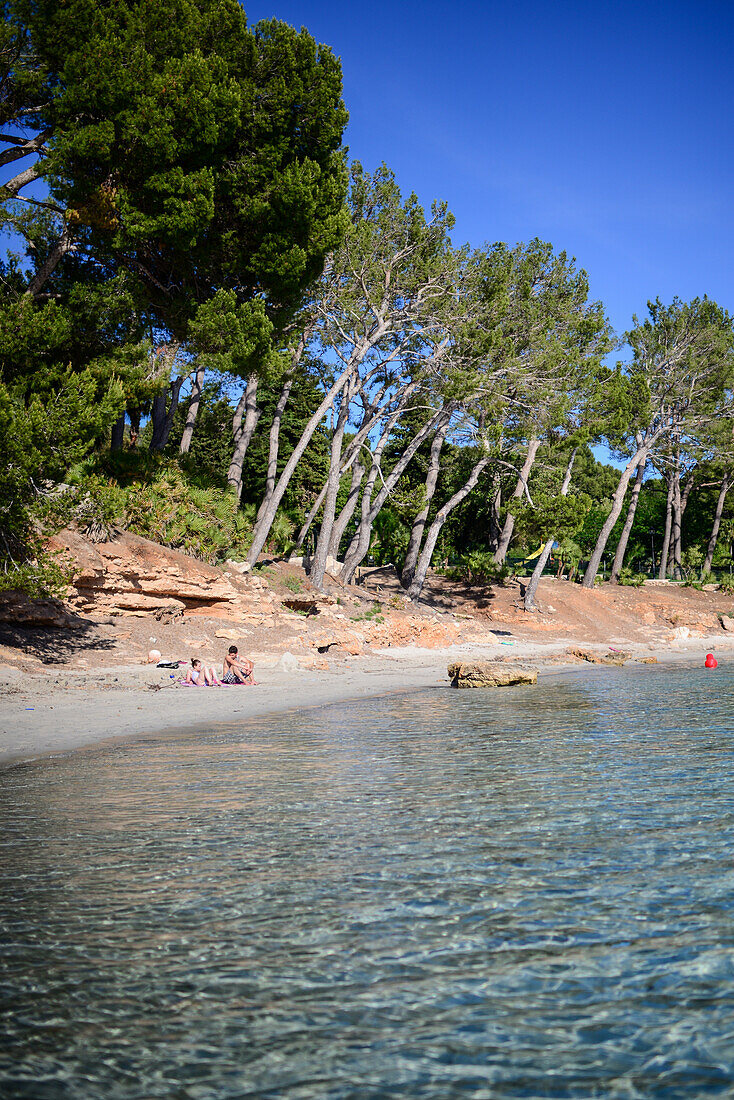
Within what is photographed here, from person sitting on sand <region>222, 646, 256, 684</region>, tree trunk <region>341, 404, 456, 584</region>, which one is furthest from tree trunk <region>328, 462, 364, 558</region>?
person sitting on sand <region>222, 646, 256, 684</region>

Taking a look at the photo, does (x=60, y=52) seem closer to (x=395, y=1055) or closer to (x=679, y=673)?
(x=395, y=1055)

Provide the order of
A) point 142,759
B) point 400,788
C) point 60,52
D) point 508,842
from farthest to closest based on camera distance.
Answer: point 60,52
point 142,759
point 400,788
point 508,842

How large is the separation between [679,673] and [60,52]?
854 inches

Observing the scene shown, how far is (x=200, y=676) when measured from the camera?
587 inches

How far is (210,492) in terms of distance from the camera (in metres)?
22.3

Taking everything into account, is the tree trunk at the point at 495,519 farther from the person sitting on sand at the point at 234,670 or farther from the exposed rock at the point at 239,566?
the person sitting on sand at the point at 234,670

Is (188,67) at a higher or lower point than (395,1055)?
higher

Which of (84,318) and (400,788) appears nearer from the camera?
(400,788)

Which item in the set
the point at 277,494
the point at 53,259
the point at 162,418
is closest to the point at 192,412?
the point at 162,418

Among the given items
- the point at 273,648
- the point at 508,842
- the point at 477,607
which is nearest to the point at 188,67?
the point at 273,648

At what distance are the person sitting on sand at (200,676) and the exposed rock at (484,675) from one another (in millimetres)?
Answer: 5704

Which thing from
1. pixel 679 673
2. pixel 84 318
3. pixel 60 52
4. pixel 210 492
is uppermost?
pixel 60 52

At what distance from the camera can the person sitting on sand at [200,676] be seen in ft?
48.8

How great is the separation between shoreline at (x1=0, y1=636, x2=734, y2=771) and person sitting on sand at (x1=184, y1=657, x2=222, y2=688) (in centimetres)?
37
